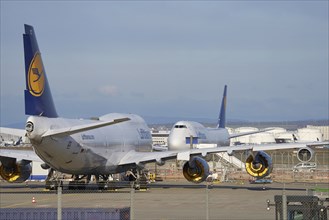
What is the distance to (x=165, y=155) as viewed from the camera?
4781cm

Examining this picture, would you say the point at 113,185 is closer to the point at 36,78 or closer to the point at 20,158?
the point at 20,158

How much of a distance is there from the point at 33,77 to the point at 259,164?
15126 millimetres

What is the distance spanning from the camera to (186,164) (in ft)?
156

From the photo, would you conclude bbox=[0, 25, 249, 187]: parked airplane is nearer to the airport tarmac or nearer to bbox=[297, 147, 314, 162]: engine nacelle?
the airport tarmac

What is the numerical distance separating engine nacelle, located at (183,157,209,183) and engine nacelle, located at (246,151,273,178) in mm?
2596

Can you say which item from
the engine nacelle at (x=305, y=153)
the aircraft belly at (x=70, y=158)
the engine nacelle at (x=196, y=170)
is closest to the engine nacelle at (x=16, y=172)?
the aircraft belly at (x=70, y=158)

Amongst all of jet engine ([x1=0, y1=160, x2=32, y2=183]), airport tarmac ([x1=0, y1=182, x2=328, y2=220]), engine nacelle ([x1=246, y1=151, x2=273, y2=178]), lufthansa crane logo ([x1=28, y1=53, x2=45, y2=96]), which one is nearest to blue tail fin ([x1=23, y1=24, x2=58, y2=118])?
lufthansa crane logo ([x1=28, y1=53, x2=45, y2=96])

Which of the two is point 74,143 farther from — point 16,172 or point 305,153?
point 305,153

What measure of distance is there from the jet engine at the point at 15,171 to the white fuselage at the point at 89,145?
145 inches

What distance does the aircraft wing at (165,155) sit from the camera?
46.2 metres

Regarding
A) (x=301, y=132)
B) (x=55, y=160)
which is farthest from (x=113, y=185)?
(x=301, y=132)

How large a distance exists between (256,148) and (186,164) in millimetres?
4309

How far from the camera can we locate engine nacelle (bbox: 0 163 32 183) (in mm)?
46875

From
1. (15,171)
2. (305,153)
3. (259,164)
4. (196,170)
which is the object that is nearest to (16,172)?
(15,171)
